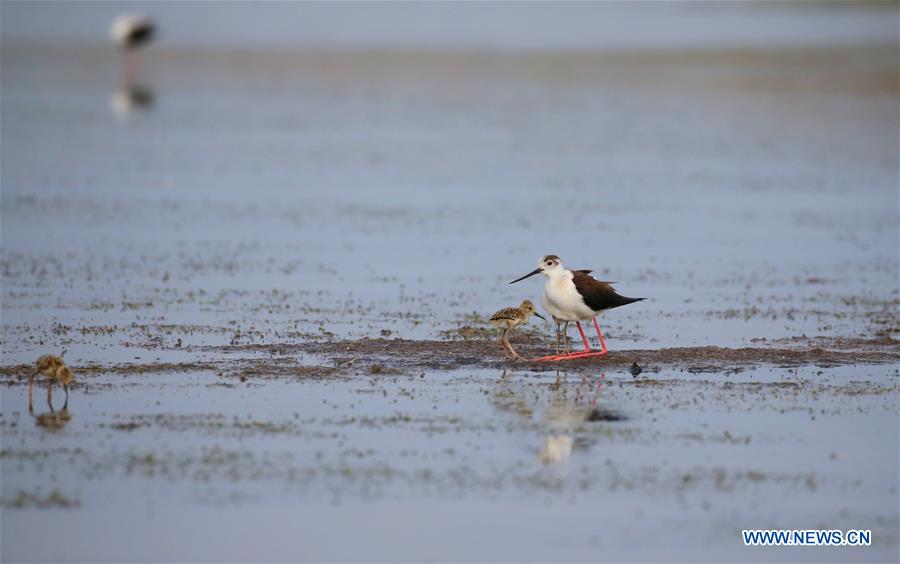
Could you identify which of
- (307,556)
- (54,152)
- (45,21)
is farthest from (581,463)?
(45,21)

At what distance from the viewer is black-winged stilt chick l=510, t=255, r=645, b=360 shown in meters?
14.0

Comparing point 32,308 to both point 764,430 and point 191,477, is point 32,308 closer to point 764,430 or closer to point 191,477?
point 191,477

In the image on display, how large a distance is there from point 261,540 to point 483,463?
1906 mm

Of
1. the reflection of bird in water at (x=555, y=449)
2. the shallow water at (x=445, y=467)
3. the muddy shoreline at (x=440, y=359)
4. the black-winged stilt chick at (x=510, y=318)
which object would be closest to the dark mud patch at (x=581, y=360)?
the muddy shoreline at (x=440, y=359)

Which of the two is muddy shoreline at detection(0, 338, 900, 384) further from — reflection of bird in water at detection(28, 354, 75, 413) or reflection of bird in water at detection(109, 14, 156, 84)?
reflection of bird in water at detection(109, 14, 156, 84)

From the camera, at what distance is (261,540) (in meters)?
9.23

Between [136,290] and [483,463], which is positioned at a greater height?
[136,290]

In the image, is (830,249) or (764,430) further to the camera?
(830,249)

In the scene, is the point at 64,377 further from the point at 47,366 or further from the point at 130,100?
the point at 130,100

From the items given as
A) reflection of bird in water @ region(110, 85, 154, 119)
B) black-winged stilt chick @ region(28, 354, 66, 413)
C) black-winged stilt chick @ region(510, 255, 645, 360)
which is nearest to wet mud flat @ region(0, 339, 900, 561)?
black-winged stilt chick @ region(28, 354, 66, 413)

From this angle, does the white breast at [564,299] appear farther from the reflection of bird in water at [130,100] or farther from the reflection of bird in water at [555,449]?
the reflection of bird in water at [130,100]

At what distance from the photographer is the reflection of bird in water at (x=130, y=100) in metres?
40.8

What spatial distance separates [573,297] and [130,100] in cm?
3192

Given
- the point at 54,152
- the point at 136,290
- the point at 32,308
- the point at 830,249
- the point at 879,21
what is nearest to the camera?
the point at 32,308
